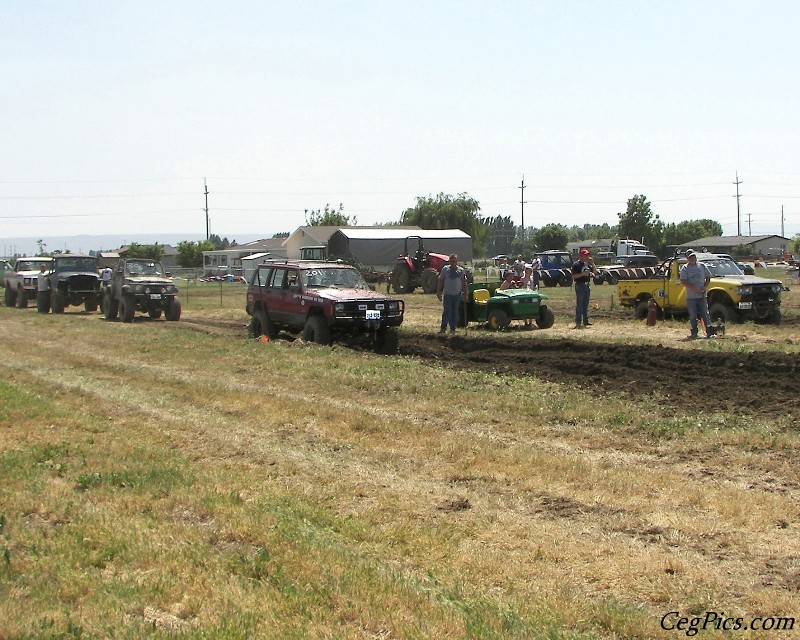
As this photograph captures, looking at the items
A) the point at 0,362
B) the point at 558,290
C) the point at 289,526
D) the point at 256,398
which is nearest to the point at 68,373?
the point at 0,362

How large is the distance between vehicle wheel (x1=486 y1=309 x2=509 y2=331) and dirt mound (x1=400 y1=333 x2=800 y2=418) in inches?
104

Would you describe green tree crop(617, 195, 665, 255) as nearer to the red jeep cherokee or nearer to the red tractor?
the red tractor

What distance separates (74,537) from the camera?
19.3 ft

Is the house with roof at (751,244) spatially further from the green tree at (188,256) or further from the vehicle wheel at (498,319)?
the vehicle wheel at (498,319)

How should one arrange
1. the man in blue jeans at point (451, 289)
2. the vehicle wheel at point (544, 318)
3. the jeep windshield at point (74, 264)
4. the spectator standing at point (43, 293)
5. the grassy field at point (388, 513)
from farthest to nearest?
the jeep windshield at point (74, 264) → the spectator standing at point (43, 293) → the vehicle wheel at point (544, 318) → the man in blue jeans at point (451, 289) → the grassy field at point (388, 513)

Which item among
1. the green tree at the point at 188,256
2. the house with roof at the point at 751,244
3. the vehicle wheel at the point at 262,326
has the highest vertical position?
the house with roof at the point at 751,244

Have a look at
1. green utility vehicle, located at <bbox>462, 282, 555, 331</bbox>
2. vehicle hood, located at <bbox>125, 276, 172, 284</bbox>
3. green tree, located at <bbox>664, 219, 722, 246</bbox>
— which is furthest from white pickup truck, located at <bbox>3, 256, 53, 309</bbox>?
green tree, located at <bbox>664, 219, 722, 246</bbox>

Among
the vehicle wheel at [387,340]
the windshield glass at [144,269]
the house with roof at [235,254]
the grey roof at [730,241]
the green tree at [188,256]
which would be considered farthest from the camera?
the grey roof at [730,241]

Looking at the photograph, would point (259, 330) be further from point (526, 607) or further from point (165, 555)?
point (526, 607)

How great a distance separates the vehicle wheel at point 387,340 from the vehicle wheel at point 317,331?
3.20 ft

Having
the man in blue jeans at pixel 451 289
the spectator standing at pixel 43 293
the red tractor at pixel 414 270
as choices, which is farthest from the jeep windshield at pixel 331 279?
the red tractor at pixel 414 270

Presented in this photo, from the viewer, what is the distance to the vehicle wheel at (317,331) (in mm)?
17047

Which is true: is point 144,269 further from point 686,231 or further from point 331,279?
point 686,231

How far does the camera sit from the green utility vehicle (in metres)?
20.2
